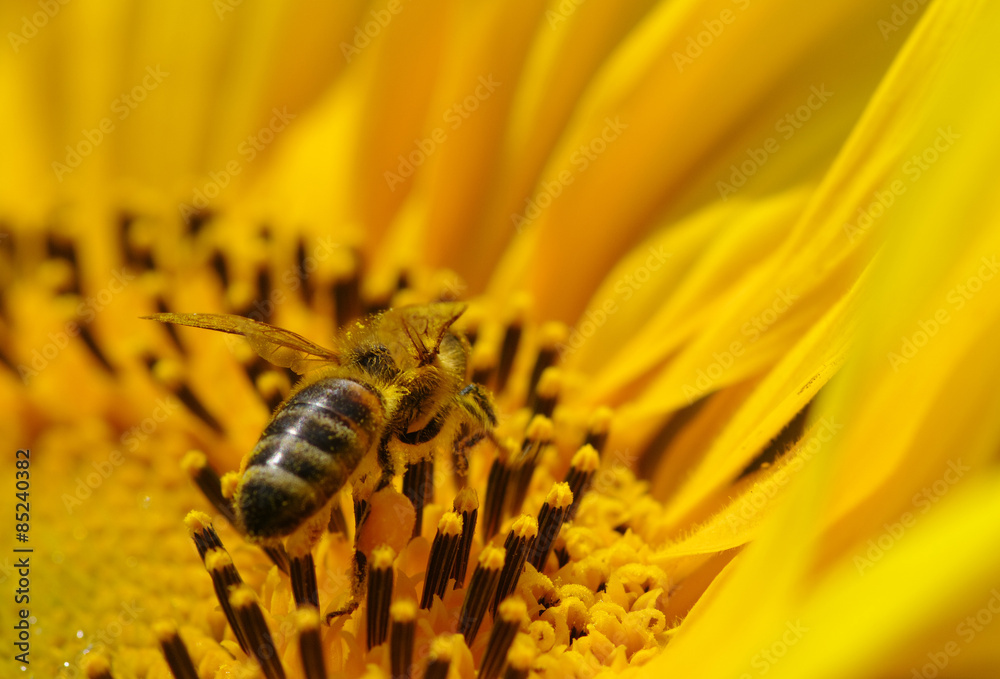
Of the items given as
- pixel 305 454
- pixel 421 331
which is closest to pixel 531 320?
A: pixel 421 331

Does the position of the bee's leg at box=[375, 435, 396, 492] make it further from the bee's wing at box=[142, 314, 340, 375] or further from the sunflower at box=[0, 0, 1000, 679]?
the bee's wing at box=[142, 314, 340, 375]

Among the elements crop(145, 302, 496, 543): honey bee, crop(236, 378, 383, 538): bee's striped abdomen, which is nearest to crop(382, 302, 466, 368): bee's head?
crop(145, 302, 496, 543): honey bee

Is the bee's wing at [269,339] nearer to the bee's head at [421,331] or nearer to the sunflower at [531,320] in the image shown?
the bee's head at [421,331]

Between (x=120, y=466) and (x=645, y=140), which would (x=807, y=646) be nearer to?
(x=645, y=140)

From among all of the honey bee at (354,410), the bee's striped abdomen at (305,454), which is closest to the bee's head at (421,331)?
the honey bee at (354,410)

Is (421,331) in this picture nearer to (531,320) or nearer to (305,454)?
(305,454)

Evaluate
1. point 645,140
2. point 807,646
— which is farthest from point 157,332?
point 807,646

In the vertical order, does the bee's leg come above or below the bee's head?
below
